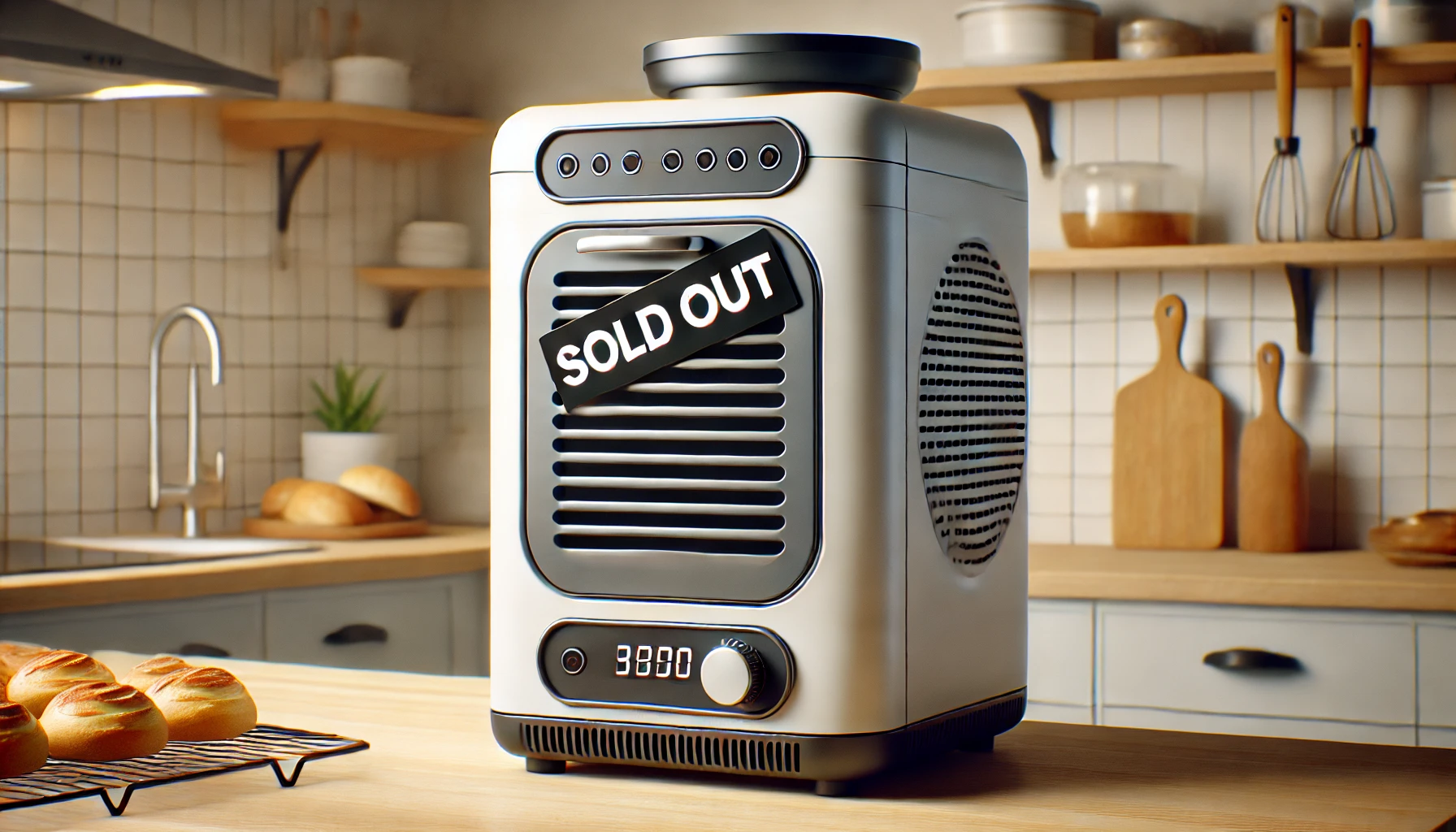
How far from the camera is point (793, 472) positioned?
0.71m

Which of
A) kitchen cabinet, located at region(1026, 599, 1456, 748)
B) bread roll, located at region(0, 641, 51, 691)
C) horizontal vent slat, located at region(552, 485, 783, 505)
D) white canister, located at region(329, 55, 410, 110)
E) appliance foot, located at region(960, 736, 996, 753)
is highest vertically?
white canister, located at region(329, 55, 410, 110)

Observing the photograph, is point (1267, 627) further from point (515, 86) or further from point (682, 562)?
point (515, 86)

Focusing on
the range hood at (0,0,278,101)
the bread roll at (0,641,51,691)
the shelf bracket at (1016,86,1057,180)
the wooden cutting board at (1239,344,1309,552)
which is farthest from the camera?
the shelf bracket at (1016,86,1057,180)

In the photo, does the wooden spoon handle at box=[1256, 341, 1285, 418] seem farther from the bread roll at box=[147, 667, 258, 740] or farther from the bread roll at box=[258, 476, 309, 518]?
the bread roll at box=[147, 667, 258, 740]

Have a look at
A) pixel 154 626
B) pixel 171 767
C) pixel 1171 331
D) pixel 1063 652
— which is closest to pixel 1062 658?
pixel 1063 652

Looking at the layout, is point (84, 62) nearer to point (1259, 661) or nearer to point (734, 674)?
point (734, 674)

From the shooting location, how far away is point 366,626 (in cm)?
260

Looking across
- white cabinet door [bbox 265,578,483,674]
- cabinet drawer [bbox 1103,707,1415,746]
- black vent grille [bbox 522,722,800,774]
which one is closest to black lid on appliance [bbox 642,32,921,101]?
black vent grille [bbox 522,722,800,774]

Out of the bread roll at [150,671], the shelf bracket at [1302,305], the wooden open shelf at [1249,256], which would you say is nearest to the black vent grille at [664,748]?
the bread roll at [150,671]

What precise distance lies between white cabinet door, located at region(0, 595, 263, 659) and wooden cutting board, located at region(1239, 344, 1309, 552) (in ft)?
5.57

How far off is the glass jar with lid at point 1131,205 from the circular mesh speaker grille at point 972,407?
1.93 meters

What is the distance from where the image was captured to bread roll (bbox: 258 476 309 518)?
293 centimetres

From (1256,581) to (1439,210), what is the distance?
0.79 m

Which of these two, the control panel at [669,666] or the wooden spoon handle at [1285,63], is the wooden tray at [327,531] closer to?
the wooden spoon handle at [1285,63]
